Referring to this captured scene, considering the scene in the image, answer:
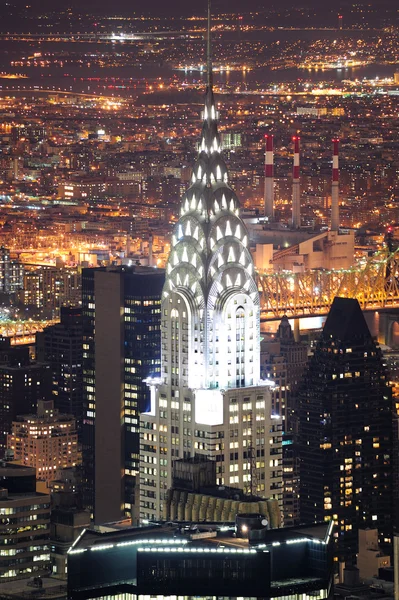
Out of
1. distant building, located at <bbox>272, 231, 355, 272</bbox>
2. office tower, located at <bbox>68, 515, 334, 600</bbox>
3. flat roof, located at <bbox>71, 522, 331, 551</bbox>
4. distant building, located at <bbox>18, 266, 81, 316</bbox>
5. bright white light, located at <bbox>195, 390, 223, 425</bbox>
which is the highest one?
distant building, located at <bbox>272, 231, 355, 272</bbox>

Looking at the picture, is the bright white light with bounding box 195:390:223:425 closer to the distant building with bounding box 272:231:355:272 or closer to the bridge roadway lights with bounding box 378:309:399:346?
the bridge roadway lights with bounding box 378:309:399:346

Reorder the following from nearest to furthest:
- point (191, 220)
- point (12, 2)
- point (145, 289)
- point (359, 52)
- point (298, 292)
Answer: point (191, 220), point (145, 289), point (298, 292), point (359, 52), point (12, 2)

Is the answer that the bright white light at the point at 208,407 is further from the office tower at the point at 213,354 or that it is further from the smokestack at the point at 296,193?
the smokestack at the point at 296,193

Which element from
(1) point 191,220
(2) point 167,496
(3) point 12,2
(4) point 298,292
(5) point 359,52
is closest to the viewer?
(2) point 167,496

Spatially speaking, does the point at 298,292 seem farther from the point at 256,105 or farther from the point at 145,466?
the point at 145,466

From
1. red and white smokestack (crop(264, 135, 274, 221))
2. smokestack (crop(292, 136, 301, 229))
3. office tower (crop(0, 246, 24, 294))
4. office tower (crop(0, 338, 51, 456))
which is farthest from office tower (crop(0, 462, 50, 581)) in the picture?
red and white smokestack (crop(264, 135, 274, 221))

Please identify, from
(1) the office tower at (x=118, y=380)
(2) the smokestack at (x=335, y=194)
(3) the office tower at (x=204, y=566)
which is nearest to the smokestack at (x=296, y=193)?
(2) the smokestack at (x=335, y=194)

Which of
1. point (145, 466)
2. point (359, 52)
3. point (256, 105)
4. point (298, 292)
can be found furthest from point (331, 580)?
point (256, 105)
